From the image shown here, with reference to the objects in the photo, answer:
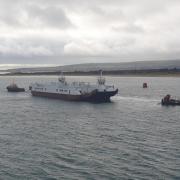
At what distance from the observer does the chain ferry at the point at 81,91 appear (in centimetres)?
10506

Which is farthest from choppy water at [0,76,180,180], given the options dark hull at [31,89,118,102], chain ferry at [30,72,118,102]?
chain ferry at [30,72,118,102]

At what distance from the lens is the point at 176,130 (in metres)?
56.5

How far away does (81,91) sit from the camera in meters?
110

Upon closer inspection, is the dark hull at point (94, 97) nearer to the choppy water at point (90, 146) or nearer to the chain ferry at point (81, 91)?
the chain ferry at point (81, 91)

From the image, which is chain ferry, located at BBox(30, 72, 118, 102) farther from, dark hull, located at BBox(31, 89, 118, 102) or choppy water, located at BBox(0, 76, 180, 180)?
choppy water, located at BBox(0, 76, 180, 180)

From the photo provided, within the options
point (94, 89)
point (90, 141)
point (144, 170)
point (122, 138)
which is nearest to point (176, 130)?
point (122, 138)

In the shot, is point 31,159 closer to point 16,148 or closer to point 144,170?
point 16,148

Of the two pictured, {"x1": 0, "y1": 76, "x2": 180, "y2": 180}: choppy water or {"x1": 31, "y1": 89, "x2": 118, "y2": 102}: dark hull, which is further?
{"x1": 31, "y1": 89, "x2": 118, "y2": 102}: dark hull

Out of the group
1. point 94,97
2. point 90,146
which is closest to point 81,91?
point 94,97

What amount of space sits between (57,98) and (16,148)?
73592mm

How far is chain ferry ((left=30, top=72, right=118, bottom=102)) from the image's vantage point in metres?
105

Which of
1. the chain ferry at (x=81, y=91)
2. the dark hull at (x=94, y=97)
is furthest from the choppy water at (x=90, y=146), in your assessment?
the chain ferry at (x=81, y=91)

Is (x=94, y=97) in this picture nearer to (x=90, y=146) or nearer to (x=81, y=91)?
(x=81, y=91)

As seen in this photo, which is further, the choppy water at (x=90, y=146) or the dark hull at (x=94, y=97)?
the dark hull at (x=94, y=97)
